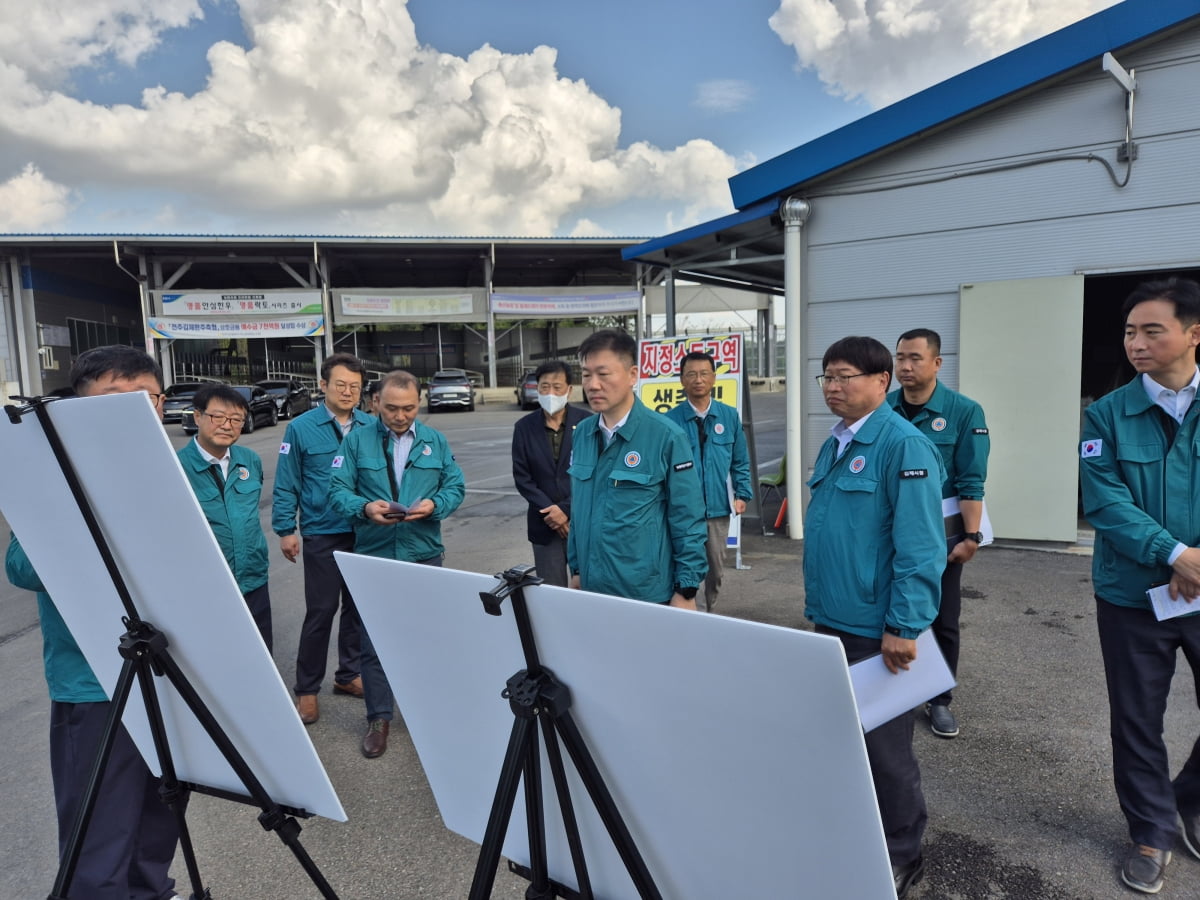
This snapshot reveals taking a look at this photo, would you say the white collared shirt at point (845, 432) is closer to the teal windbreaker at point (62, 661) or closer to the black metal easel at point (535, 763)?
the black metal easel at point (535, 763)

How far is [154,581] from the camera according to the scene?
1476mm

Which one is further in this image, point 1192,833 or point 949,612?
point 949,612

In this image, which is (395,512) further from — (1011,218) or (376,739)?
(1011,218)

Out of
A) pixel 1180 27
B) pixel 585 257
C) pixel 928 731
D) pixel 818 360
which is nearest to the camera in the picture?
pixel 928 731

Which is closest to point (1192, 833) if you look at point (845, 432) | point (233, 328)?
point (845, 432)

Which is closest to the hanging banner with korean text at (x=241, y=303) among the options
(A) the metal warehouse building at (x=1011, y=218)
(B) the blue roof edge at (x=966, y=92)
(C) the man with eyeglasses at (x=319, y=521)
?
(A) the metal warehouse building at (x=1011, y=218)

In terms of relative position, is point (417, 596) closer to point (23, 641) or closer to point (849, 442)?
point (849, 442)

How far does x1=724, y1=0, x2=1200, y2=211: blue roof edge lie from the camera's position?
5.32m

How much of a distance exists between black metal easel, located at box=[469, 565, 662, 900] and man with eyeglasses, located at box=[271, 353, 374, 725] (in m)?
2.70

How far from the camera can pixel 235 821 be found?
9.32 ft

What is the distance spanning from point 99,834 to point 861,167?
23.4ft

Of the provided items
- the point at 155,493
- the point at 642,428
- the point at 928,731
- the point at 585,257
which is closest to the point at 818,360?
the point at 928,731

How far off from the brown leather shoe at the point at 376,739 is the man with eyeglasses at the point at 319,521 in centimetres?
46

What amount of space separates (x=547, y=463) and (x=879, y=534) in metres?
2.13
